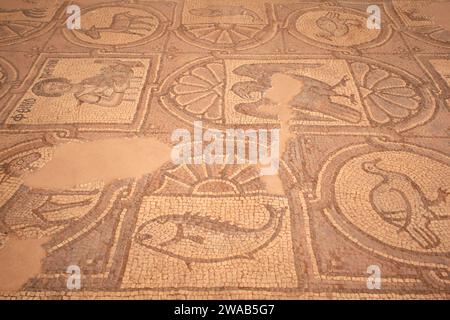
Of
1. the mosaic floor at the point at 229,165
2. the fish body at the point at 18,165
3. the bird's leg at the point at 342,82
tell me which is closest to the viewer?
the mosaic floor at the point at 229,165

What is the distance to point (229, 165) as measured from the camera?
2797 mm

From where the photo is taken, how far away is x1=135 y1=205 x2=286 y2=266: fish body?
7.39ft

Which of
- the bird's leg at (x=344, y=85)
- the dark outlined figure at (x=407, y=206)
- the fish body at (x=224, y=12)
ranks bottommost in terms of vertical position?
the dark outlined figure at (x=407, y=206)

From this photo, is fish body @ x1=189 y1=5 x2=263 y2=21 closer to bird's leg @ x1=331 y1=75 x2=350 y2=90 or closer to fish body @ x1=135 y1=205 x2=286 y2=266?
bird's leg @ x1=331 y1=75 x2=350 y2=90

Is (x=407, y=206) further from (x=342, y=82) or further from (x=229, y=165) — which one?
(x=342, y=82)

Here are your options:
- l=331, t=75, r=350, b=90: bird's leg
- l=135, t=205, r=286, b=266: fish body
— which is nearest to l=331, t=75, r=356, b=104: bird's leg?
l=331, t=75, r=350, b=90: bird's leg

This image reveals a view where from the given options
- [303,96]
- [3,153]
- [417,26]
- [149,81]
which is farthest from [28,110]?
[417,26]

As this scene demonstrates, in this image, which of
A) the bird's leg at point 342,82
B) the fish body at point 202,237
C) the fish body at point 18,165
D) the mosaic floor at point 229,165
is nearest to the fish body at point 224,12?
the mosaic floor at point 229,165

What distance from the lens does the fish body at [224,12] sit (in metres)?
4.75

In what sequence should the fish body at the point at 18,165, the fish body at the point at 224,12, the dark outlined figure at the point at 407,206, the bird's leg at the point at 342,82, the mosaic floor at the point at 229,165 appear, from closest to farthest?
1. the mosaic floor at the point at 229,165
2. the dark outlined figure at the point at 407,206
3. the fish body at the point at 18,165
4. the bird's leg at the point at 342,82
5. the fish body at the point at 224,12

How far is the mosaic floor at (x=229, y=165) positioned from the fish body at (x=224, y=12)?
0.09 metres

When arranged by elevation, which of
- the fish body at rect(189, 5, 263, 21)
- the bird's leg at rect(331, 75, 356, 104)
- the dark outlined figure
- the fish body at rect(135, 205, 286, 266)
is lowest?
the fish body at rect(135, 205, 286, 266)

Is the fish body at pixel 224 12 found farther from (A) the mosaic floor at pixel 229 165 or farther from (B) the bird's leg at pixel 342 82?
(B) the bird's leg at pixel 342 82

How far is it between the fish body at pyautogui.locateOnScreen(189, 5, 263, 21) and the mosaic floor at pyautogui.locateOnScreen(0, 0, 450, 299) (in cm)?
9
